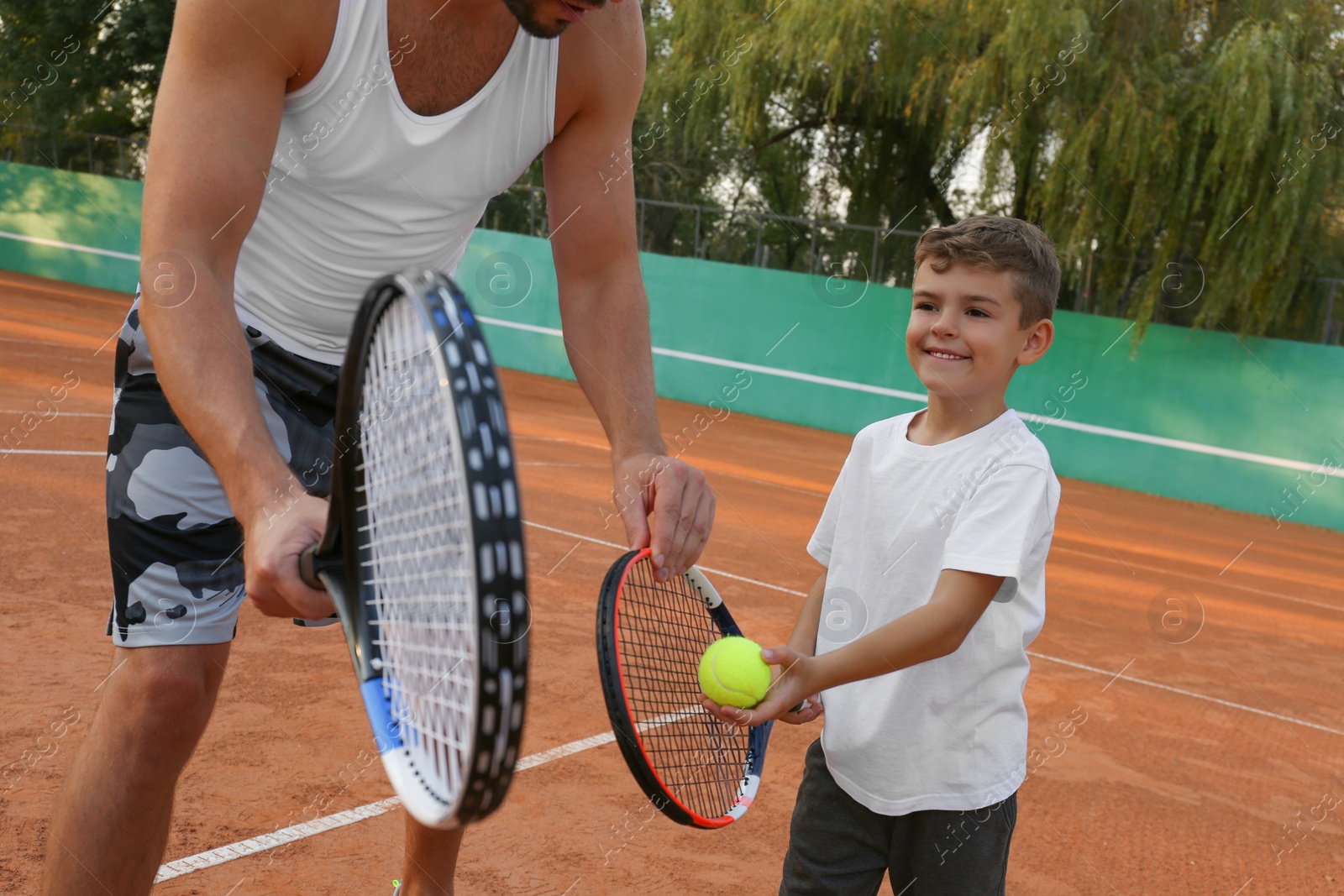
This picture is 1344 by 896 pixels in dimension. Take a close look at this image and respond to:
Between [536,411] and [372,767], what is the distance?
32.0ft

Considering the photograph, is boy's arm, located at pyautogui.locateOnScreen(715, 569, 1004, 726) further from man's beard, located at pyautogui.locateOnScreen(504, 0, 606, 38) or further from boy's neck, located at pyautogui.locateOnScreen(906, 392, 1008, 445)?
man's beard, located at pyautogui.locateOnScreen(504, 0, 606, 38)

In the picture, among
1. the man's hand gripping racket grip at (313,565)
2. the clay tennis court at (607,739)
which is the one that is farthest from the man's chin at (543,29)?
the clay tennis court at (607,739)

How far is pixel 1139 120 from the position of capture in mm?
12805

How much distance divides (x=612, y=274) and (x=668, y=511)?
62 centimetres

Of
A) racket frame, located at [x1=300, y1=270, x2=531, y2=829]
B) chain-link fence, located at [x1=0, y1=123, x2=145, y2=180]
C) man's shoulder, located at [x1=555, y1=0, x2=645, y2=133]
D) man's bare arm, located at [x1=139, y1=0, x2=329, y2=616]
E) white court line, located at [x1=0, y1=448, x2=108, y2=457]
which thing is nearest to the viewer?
racket frame, located at [x1=300, y1=270, x2=531, y2=829]

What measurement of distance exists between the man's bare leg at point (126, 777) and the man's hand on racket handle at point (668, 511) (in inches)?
30.0

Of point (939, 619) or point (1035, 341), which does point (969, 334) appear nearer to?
point (1035, 341)

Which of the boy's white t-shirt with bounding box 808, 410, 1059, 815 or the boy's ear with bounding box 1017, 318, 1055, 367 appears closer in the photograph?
the boy's white t-shirt with bounding box 808, 410, 1059, 815

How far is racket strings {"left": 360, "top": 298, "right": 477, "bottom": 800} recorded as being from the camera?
113 cm

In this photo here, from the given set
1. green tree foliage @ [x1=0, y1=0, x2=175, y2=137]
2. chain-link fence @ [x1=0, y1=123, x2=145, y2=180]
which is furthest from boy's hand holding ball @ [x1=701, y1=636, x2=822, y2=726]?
green tree foliage @ [x1=0, y1=0, x2=175, y2=137]

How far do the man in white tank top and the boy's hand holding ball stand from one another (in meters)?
0.18

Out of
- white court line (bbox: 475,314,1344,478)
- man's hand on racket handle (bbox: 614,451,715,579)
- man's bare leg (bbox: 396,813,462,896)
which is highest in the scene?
man's hand on racket handle (bbox: 614,451,715,579)

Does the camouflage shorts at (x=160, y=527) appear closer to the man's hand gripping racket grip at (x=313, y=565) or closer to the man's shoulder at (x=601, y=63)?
the man's hand gripping racket grip at (x=313, y=565)

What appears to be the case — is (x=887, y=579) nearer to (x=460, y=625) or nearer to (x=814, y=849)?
(x=814, y=849)
